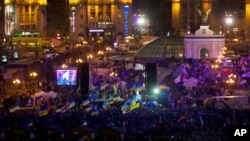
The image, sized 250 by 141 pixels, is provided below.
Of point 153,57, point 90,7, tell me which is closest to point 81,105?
point 153,57

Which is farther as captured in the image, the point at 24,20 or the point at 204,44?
the point at 24,20

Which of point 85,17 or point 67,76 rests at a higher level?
point 85,17

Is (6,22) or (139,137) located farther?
(6,22)

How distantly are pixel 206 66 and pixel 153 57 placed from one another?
1337 cm

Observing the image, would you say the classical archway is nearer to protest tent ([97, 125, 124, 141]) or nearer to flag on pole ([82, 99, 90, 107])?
flag on pole ([82, 99, 90, 107])

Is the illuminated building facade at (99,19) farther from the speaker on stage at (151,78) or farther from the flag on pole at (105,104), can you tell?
the flag on pole at (105,104)

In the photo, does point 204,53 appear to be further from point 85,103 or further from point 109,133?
point 109,133

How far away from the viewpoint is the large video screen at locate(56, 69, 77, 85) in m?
37.7

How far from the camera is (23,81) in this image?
44.1 metres

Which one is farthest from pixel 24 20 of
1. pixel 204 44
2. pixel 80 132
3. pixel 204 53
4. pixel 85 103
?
pixel 80 132

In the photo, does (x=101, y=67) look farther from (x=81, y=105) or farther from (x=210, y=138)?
(x=210, y=138)

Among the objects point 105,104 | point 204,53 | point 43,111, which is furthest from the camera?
point 204,53

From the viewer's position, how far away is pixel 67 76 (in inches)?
1483

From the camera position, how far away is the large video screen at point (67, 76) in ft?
124
